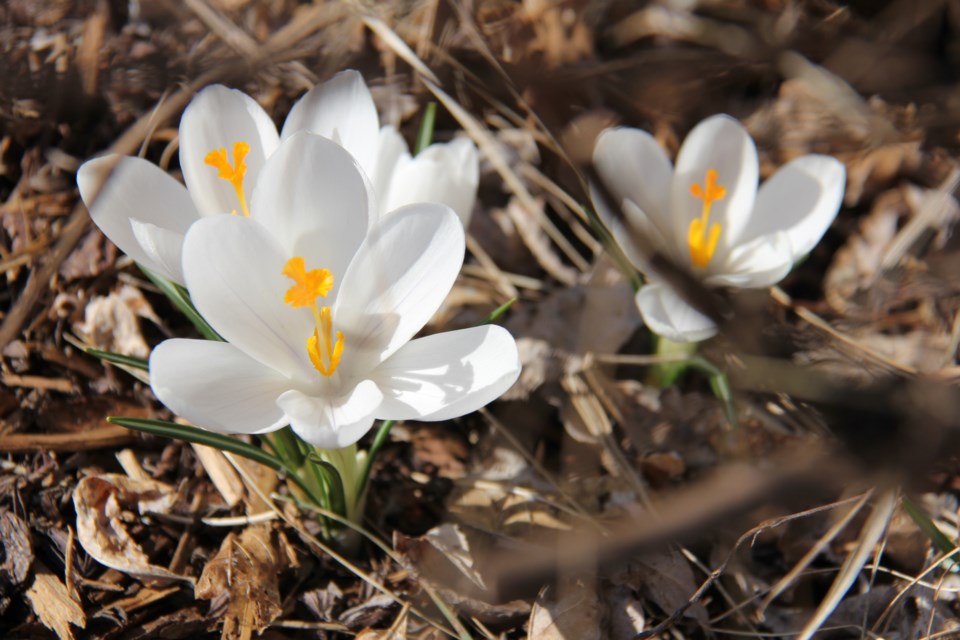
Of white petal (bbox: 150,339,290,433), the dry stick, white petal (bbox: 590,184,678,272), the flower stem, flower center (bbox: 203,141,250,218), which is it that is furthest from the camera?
the flower stem

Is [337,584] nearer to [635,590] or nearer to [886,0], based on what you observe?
[635,590]

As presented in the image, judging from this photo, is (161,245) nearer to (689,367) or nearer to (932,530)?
(689,367)

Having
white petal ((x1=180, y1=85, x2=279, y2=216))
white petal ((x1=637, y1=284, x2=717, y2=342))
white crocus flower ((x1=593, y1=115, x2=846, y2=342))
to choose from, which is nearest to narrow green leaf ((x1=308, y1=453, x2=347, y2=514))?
white petal ((x1=180, y1=85, x2=279, y2=216))

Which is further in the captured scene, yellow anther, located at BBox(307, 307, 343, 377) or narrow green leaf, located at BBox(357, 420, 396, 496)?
narrow green leaf, located at BBox(357, 420, 396, 496)

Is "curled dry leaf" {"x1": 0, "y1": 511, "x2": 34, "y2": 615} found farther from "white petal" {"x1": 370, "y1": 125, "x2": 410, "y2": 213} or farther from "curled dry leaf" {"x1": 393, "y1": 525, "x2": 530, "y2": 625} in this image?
"white petal" {"x1": 370, "y1": 125, "x2": 410, "y2": 213}

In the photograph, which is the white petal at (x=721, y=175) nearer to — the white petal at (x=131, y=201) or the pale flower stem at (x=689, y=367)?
the pale flower stem at (x=689, y=367)

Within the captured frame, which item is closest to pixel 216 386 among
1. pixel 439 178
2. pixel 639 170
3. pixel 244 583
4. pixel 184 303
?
pixel 184 303

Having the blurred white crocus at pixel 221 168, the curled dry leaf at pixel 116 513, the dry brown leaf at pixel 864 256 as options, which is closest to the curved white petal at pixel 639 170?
the blurred white crocus at pixel 221 168
